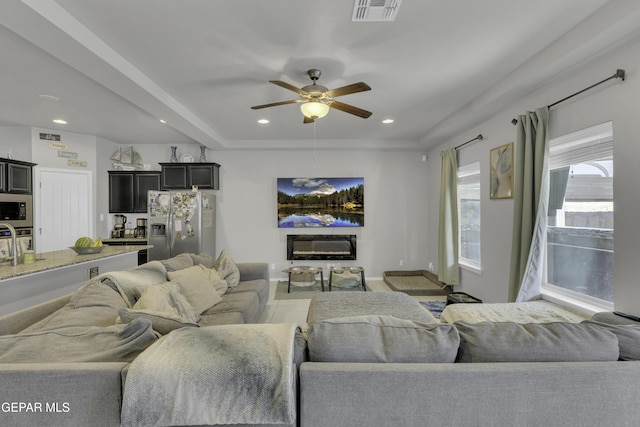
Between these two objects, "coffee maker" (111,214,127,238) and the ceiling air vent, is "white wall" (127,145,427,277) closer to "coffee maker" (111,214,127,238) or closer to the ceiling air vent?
"coffee maker" (111,214,127,238)

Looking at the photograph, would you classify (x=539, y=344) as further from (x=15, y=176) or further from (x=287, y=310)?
(x=15, y=176)

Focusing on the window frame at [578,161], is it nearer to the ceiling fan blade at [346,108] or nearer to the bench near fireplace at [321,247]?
the ceiling fan blade at [346,108]

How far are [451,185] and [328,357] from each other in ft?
14.1

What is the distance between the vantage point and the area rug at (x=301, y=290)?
4.78 meters

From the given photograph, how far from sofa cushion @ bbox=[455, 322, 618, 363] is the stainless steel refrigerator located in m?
4.70

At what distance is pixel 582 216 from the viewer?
2.74 metres

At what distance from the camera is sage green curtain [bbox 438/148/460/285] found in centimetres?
473

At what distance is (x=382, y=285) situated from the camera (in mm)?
5457

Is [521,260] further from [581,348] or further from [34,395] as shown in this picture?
[34,395]

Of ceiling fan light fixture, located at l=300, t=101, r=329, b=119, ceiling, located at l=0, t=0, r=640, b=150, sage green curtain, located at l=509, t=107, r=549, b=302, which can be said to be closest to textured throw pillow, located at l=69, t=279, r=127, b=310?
ceiling, located at l=0, t=0, r=640, b=150

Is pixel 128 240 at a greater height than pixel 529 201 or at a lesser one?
lesser

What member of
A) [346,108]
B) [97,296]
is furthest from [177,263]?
[346,108]

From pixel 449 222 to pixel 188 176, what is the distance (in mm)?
4575

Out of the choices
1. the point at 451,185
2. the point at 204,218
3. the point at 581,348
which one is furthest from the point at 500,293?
the point at 204,218
